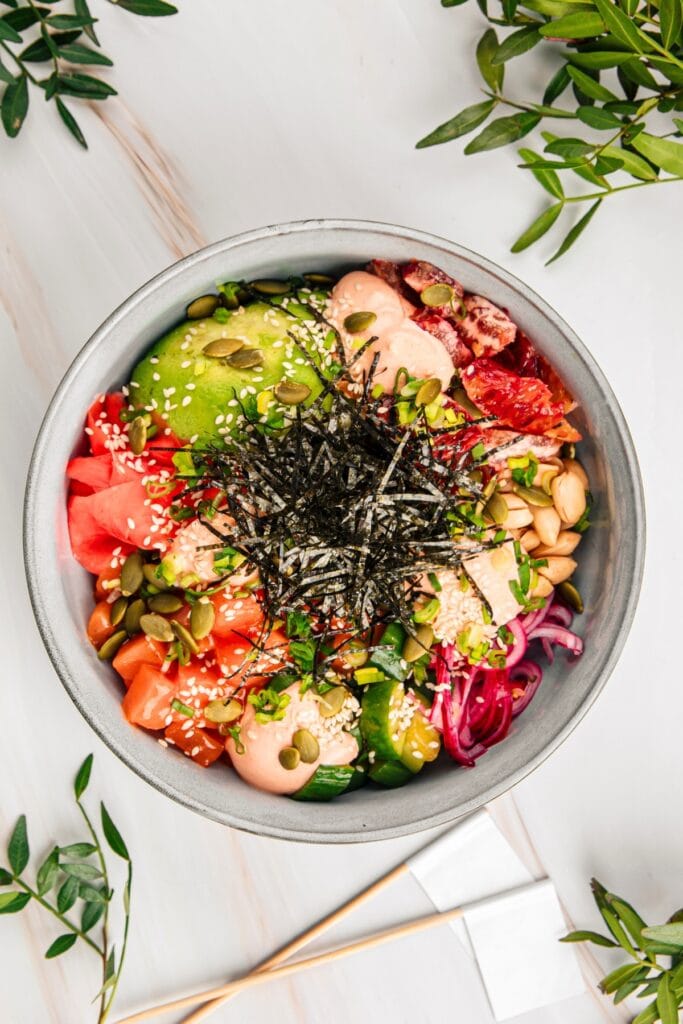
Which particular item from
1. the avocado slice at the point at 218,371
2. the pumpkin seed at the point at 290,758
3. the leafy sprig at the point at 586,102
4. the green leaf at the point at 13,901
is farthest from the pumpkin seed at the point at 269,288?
the green leaf at the point at 13,901

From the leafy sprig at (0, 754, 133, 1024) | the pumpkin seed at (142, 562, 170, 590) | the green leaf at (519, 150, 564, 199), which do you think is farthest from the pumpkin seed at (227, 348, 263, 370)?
the leafy sprig at (0, 754, 133, 1024)

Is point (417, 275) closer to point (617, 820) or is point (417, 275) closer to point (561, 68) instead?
point (561, 68)

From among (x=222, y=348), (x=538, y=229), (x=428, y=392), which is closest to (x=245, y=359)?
(x=222, y=348)

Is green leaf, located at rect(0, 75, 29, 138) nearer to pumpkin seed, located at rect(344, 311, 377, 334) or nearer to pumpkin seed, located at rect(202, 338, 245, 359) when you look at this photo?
pumpkin seed, located at rect(202, 338, 245, 359)

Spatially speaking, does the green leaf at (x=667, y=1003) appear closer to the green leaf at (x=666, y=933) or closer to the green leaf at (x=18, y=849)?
the green leaf at (x=666, y=933)

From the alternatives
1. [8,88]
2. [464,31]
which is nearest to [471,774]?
[464,31]

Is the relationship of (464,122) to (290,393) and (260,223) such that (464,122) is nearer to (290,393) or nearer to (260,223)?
(260,223)
